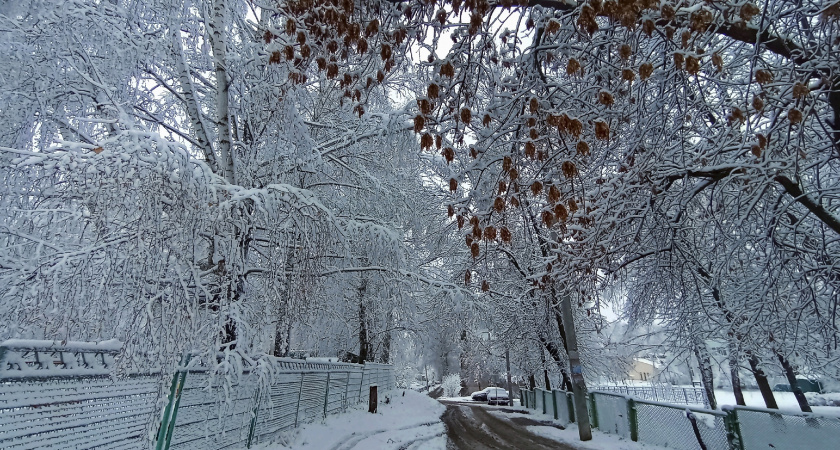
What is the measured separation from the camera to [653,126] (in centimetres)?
501

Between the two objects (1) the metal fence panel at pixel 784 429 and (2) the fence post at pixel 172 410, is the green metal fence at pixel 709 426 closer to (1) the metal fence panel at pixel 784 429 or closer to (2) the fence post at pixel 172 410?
(1) the metal fence panel at pixel 784 429

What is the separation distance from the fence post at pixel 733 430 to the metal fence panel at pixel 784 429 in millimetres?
30

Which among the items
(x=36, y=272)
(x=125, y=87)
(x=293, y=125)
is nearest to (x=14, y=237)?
(x=36, y=272)

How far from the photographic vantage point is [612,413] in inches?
501

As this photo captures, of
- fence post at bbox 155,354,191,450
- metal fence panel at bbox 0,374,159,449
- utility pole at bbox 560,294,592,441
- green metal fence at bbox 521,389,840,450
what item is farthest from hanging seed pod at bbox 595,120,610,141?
utility pole at bbox 560,294,592,441

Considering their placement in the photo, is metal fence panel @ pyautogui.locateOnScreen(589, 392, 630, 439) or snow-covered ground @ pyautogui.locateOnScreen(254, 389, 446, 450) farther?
metal fence panel @ pyautogui.locateOnScreen(589, 392, 630, 439)

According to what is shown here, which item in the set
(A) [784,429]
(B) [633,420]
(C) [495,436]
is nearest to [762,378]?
(B) [633,420]

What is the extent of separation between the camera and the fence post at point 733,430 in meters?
7.39

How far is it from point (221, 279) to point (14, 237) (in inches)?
118

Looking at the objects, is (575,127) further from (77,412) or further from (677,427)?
(677,427)

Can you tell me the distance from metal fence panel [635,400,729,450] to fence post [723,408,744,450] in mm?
128

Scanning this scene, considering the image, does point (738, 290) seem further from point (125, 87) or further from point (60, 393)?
point (125, 87)

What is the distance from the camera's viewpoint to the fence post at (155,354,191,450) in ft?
17.6

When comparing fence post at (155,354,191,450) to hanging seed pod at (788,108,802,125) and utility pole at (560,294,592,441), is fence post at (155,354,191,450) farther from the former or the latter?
utility pole at (560,294,592,441)
